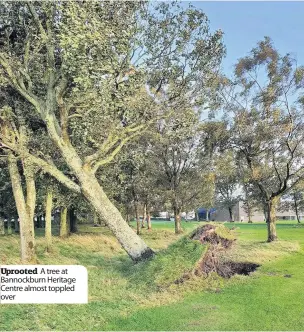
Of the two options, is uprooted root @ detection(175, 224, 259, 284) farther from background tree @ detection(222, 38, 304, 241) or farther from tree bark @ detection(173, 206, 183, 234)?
tree bark @ detection(173, 206, 183, 234)

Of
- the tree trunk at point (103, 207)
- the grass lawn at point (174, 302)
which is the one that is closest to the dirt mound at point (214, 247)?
the grass lawn at point (174, 302)

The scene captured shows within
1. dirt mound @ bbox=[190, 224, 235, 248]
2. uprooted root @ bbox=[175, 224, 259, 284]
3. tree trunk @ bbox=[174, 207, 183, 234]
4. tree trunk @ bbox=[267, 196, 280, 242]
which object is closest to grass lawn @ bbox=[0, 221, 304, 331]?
uprooted root @ bbox=[175, 224, 259, 284]

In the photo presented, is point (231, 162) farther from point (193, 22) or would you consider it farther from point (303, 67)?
point (193, 22)

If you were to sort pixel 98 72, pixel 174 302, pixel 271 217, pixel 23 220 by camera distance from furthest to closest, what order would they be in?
pixel 271 217 → pixel 23 220 → pixel 98 72 → pixel 174 302

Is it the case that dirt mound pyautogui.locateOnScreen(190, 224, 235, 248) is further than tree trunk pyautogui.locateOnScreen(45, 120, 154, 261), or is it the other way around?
tree trunk pyautogui.locateOnScreen(45, 120, 154, 261)

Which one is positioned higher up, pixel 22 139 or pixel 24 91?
pixel 24 91

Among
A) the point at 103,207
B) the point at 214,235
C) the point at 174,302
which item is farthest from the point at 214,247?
the point at 103,207

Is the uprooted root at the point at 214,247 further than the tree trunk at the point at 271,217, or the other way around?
the tree trunk at the point at 271,217

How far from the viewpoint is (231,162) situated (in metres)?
33.8

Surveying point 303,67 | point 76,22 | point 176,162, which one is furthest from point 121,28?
point 176,162

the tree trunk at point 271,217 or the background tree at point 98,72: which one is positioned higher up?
the background tree at point 98,72

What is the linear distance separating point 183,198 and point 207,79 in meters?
33.5

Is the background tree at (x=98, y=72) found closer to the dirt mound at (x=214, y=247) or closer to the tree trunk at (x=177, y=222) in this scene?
the dirt mound at (x=214, y=247)

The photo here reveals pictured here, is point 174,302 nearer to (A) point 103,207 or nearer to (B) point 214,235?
(B) point 214,235
